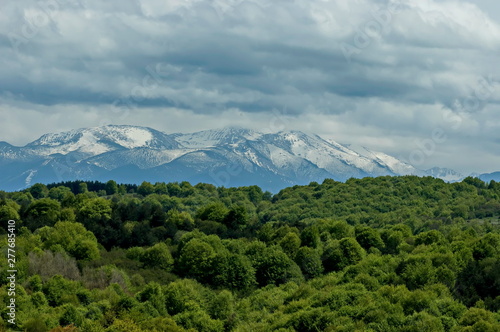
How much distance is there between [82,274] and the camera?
400 feet

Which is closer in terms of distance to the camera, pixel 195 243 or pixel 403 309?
pixel 403 309

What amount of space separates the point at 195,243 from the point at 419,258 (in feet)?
133

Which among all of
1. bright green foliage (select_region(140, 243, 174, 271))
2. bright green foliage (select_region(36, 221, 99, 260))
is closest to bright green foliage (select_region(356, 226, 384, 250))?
A: bright green foliage (select_region(140, 243, 174, 271))

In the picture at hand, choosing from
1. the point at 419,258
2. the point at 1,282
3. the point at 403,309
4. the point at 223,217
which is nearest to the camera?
the point at 403,309

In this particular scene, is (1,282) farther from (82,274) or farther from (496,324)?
(496,324)

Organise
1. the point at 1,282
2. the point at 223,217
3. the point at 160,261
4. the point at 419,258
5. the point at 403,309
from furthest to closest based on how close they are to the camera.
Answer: the point at 223,217, the point at 160,261, the point at 419,258, the point at 1,282, the point at 403,309

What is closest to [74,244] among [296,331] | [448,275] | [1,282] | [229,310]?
[1,282]

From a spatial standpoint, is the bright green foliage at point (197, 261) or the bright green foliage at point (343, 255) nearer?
the bright green foliage at point (197, 261)

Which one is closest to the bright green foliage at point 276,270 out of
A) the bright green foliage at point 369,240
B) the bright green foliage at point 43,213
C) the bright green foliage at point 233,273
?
the bright green foliage at point 233,273

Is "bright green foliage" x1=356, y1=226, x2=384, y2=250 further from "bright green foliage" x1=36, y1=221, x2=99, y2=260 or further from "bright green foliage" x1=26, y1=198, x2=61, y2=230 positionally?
"bright green foliage" x1=26, y1=198, x2=61, y2=230

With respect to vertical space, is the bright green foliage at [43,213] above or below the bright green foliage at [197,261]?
above

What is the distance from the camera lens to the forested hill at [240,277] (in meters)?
94.2

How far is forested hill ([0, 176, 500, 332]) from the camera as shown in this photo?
9419 centimetres

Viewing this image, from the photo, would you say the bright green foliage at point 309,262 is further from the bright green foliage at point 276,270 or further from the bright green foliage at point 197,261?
the bright green foliage at point 197,261
